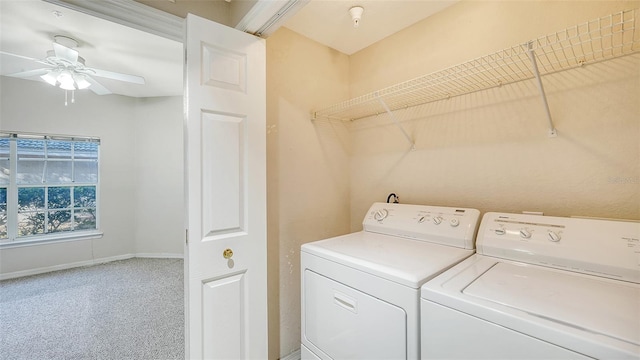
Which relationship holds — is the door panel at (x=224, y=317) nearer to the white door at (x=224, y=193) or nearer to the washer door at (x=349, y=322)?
the white door at (x=224, y=193)

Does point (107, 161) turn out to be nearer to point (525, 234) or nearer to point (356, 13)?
point (356, 13)

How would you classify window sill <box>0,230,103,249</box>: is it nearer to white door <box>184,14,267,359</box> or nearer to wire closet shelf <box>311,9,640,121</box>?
white door <box>184,14,267,359</box>

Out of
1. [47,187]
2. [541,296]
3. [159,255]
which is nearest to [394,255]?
[541,296]

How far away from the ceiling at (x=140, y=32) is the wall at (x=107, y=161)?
39cm

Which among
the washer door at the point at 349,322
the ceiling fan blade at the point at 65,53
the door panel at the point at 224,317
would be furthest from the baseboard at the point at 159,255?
the washer door at the point at 349,322

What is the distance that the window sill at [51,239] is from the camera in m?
3.43

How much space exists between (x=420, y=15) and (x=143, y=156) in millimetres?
4574

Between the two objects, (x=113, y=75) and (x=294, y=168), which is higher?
(x=113, y=75)

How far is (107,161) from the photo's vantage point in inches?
160

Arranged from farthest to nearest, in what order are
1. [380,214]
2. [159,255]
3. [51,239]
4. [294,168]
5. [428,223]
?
[159,255] → [51,239] → [294,168] → [380,214] → [428,223]

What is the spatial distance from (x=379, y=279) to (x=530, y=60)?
1117 mm

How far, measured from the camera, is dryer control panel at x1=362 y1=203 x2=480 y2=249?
4.30 feet

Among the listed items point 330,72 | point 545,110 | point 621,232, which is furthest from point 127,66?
point 621,232

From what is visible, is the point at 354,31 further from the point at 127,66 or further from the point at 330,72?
the point at 127,66
